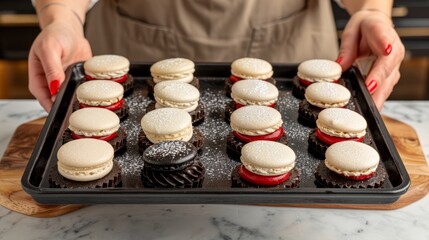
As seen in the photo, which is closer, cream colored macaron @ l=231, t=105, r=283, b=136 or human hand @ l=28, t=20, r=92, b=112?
cream colored macaron @ l=231, t=105, r=283, b=136

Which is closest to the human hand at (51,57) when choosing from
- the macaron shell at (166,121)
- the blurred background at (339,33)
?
the macaron shell at (166,121)

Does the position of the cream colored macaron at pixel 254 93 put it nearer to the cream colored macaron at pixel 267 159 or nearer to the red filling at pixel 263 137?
the red filling at pixel 263 137

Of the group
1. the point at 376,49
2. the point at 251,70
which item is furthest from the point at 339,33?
the point at 251,70

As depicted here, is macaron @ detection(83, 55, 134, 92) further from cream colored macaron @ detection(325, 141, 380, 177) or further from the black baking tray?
cream colored macaron @ detection(325, 141, 380, 177)

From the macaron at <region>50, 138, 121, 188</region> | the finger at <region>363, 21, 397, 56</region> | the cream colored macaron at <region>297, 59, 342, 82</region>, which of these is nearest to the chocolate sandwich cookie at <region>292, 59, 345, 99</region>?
the cream colored macaron at <region>297, 59, 342, 82</region>

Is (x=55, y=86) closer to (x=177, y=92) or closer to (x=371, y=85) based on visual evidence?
(x=177, y=92)

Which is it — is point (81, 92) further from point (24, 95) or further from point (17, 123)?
point (24, 95)
